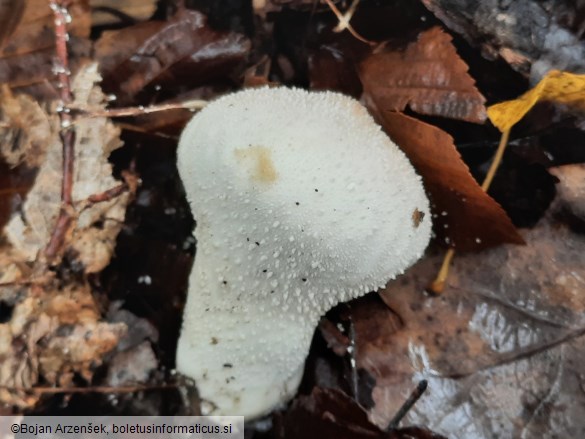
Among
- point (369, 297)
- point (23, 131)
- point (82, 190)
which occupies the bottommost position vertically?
point (369, 297)

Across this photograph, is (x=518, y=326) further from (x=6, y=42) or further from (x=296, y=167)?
A: (x=6, y=42)

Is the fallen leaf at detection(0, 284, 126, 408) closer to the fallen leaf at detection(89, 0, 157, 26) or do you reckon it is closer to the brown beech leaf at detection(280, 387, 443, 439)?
the brown beech leaf at detection(280, 387, 443, 439)

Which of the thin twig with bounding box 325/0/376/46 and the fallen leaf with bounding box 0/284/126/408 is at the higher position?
the thin twig with bounding box 325/0/376/46

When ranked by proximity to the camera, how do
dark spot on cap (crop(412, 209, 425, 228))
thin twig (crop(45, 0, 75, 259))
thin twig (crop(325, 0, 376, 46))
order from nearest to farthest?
dark spot on cap (crop(412, 209, 425, 228))
thin twig (crop(45, 0, 75, 259))
thin twig (crop(325, 0, 376, 46))

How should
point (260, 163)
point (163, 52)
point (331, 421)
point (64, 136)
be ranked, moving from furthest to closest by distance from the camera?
point (163, 52) → point (64, 136) → point (331, 421) → point (260, 163)

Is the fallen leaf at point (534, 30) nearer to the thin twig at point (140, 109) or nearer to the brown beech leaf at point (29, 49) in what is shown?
the thin twig at point (140, 109)

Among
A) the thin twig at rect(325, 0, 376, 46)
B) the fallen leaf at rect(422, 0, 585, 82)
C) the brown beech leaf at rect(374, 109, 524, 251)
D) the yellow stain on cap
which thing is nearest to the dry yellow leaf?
the fallen leaf at rect(422, 0, 585, 82)

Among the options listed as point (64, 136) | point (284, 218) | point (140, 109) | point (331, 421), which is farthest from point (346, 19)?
point (331, 421)

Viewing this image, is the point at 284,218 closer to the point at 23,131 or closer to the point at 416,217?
the point at 416,217
